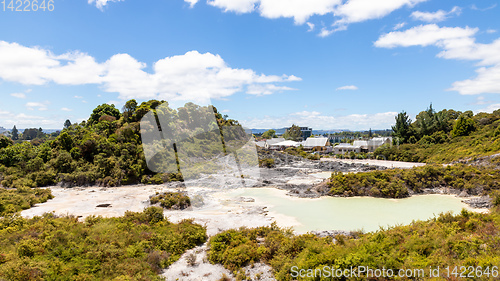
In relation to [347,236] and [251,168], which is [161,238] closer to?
[347,236]

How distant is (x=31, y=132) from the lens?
91.0 m

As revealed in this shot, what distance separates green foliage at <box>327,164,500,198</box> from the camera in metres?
18.6

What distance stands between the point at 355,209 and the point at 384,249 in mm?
9154

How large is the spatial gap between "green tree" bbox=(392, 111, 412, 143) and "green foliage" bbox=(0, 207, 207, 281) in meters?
52.3

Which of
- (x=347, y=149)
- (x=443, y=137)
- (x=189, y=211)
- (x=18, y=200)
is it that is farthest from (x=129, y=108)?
(x=443, y=137)

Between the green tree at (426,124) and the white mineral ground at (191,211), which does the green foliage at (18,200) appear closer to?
the white mineral ground at (191,211)

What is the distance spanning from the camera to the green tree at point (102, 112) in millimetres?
38125

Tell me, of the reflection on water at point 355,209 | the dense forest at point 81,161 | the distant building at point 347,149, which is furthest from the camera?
the distant building at point 347,149

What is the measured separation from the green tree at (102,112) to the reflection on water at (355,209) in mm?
30499

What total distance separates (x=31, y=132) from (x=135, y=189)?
99.3m

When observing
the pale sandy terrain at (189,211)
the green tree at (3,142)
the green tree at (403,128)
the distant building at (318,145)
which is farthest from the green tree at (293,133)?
the green tree at (3,142)

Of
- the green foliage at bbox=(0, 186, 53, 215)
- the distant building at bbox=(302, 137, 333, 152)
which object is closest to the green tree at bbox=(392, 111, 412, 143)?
the distant building at bbox=(302, 137, 333, 152)

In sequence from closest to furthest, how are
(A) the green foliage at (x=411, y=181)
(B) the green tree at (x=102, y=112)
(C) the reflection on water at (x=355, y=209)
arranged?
1. (C) the reflection on water at (x=355, y=209)
2. (A) the green foliage at (x=411, y=181)
3. (B) the green tree at (x=102, y=112)

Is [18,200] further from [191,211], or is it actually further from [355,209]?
[355,209]
